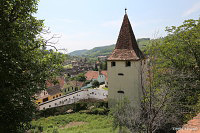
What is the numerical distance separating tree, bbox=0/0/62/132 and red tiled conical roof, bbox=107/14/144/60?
27.9 ft

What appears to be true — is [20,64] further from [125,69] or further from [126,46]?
[126,46]

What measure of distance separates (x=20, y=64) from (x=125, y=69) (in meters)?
10.1

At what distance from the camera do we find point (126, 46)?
1373cm

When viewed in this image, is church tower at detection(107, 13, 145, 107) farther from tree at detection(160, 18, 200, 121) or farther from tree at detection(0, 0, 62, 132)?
tree at detection(0, 0, 62, 132)

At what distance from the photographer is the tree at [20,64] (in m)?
4.42

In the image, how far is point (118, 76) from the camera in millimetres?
13641

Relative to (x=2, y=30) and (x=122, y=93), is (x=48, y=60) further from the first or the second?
(x=122, y=93)

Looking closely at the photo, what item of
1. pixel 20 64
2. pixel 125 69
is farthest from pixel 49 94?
pixel 20 64

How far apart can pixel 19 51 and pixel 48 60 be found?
126 centimetres

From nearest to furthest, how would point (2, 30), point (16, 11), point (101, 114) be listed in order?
point (2, 30), point (16, 11), point (101, 114)

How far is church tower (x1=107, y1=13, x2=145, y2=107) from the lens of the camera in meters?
12.9

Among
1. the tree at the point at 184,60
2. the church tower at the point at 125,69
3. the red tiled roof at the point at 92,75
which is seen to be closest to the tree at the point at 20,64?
the tree at the point at 184,60

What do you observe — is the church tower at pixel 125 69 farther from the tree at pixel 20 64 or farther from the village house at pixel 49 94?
the village house at pixel 49 94

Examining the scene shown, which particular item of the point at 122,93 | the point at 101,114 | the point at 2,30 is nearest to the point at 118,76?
the point at 122,93
